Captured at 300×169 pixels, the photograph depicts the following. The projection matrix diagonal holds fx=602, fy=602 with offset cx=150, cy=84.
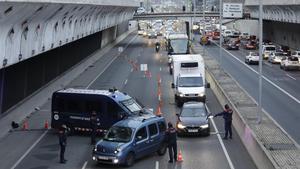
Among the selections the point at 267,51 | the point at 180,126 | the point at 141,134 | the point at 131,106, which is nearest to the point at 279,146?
the point at 141,134

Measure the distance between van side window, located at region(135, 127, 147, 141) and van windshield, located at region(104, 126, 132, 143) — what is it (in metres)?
0.29

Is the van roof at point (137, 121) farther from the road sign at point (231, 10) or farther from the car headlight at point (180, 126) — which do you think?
the road sign at point (231, 10)

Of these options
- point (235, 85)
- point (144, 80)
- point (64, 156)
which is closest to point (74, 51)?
point (144, 80)

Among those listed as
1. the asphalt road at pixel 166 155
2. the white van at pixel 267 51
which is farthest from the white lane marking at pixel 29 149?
the white van at pixel 267 51

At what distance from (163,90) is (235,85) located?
17.0ft

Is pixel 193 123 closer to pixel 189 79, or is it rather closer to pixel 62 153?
pixel 62 153

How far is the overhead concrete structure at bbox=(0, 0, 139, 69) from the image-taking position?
82.9 feet

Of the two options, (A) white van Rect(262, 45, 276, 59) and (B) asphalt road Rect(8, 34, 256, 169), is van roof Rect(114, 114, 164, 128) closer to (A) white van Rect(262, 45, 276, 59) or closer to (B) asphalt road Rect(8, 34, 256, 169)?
(B) asphalt road Rect(8, 34, 256, 169)

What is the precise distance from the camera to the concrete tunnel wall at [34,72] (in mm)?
34750

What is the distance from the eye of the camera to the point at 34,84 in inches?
1644

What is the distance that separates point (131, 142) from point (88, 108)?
262 inches

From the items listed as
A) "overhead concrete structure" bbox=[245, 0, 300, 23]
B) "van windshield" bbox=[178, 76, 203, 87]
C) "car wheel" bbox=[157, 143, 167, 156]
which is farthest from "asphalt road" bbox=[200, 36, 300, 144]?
"car wheel" bbox=[157, 143, 167, 156]

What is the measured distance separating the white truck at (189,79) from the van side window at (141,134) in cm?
1370

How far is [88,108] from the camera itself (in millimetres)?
27312
